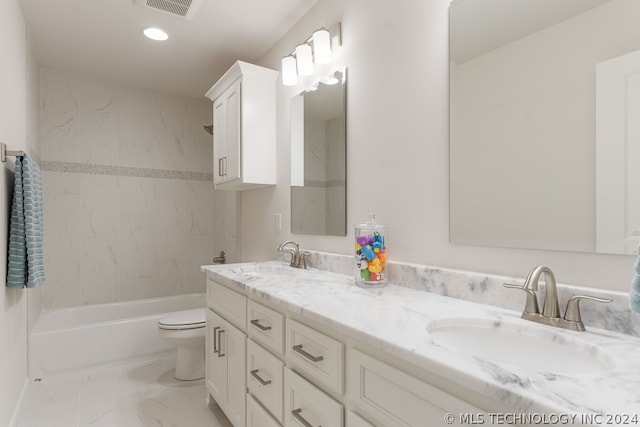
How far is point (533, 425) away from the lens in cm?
58

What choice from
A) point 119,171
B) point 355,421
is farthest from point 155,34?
point 355,421

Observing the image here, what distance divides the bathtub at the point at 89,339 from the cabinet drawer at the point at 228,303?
127 cm

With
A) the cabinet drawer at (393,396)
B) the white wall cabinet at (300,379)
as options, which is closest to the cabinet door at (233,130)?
the white wall cabinet at (300,379)

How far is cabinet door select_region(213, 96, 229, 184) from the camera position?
2.63m

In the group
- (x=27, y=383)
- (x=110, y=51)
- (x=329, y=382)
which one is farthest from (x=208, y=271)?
(x=110, y=51)

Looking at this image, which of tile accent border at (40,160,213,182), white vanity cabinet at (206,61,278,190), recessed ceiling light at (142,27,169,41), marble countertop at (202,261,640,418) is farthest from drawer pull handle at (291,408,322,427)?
tile accent border at (40,160,213,182)

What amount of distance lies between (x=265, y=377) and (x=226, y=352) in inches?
20.2

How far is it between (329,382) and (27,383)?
8.44 feet

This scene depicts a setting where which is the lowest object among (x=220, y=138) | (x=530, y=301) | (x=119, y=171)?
(x=530, y=301)

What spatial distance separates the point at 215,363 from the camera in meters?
2.02

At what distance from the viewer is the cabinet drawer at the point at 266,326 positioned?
1327mm

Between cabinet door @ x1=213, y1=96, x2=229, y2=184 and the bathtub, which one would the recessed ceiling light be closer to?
cabinet door @ x1=213, y1=96, x2=229, y2=184

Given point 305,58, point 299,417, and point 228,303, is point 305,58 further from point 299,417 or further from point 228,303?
point 299,417

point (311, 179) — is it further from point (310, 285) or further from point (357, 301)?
point (357, 301)
